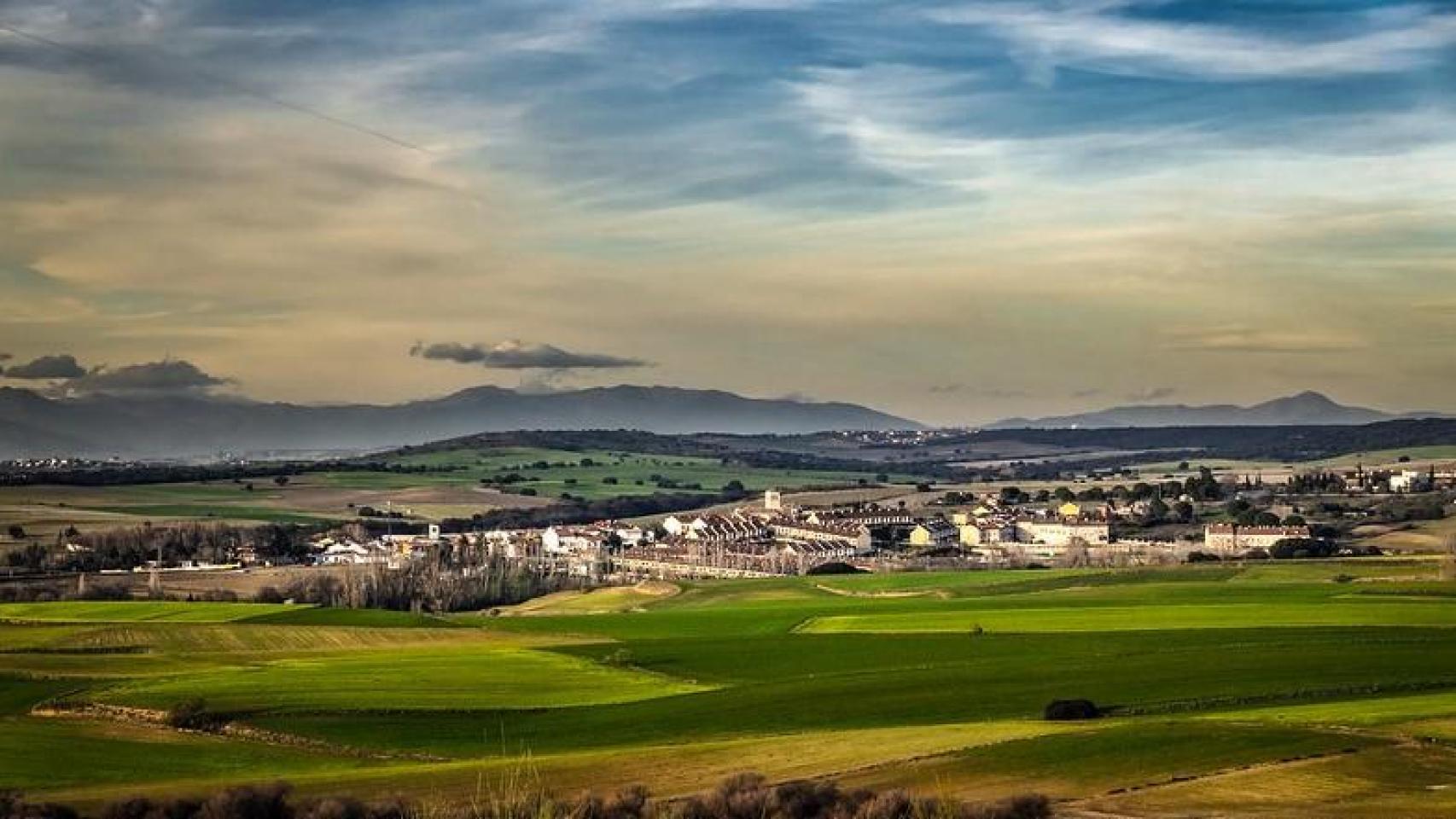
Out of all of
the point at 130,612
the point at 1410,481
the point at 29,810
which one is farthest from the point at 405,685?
the point at 1410,481

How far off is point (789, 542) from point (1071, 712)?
10268cm

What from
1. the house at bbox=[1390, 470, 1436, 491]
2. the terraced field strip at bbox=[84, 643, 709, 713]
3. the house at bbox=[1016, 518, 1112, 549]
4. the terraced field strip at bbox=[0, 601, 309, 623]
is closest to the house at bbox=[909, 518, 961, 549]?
the house at bbox=[1016, 518, 1112, 549]

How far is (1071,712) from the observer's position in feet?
147

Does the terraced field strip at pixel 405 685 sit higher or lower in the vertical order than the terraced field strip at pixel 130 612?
lower

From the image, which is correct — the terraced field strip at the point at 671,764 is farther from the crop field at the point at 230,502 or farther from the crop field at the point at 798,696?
the crop field at the point at 230,502

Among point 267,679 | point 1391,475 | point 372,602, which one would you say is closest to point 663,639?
point 267,679

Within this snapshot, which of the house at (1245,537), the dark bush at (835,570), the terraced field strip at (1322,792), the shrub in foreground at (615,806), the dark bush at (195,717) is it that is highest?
the house at (1245,537)

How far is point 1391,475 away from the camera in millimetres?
178875

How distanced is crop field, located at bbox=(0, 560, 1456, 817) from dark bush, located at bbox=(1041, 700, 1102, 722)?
1.45 ft

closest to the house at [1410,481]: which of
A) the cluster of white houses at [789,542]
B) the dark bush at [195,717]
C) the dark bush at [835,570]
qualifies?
the cluster of white houses at [789,542]

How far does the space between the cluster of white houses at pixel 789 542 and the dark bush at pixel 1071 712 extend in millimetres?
76141

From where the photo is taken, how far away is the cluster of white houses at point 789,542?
420 ft

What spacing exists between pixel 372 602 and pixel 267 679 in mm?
50175

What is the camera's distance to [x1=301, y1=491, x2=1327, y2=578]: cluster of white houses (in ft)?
420
